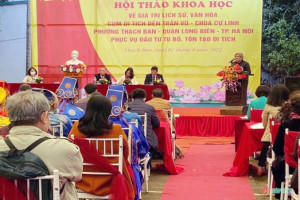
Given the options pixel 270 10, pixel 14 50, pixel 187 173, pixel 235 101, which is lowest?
pixel 187 173

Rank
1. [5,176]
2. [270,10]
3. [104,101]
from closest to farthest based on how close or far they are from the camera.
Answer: [5,176]
[104,101]
[270,10]

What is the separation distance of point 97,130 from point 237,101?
588cm

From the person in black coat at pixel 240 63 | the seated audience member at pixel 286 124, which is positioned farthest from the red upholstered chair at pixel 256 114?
the person in black coat at pixel 240 63

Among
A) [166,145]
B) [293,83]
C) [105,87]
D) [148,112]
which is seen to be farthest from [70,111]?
[105,87]

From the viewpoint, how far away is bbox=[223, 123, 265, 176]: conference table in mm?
5055

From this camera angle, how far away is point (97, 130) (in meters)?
3.22

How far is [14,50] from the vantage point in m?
11.0

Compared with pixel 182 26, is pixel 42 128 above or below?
below

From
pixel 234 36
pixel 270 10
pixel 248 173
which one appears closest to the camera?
pixel 248 173

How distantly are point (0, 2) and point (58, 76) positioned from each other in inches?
81.3

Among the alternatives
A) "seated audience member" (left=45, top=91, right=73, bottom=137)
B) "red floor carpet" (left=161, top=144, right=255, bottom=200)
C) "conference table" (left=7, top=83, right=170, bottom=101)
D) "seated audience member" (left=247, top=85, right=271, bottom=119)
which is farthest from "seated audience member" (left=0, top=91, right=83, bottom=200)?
"conference table" (left=7, top=83, right=170, bottom=101)

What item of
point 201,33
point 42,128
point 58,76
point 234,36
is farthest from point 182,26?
point 42,128

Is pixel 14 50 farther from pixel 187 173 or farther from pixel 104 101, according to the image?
pixel 104 101

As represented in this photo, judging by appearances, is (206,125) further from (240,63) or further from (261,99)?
(261,99)
